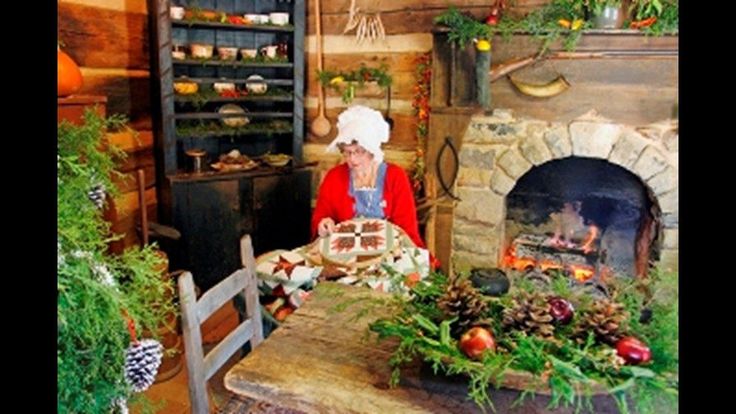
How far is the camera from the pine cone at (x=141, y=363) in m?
1.08

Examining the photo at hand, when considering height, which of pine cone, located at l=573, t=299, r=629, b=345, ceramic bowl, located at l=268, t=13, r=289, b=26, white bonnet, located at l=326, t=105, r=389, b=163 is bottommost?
pine cone, located at l=573, t=299, r=629, b=345

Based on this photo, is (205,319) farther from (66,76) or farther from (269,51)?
(269,51)

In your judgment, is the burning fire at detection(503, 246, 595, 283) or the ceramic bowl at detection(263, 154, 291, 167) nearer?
the burning fire at detection(503, 246, 595, 283)

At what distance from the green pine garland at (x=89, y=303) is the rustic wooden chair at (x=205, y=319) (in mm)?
407

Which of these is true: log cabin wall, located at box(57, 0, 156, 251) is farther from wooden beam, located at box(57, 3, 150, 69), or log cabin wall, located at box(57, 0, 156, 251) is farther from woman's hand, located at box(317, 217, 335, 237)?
A: woman's hand, located at box(317, 217, 335, 237)

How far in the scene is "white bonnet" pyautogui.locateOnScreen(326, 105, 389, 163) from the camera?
2.87 meters

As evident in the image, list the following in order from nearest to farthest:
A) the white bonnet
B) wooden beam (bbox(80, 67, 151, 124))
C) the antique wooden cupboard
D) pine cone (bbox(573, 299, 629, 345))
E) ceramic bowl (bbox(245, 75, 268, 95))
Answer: pine cone (bbox(573, 299, 629, 345)), the white bonnet, wooden beam (bbox(80, 67, 151, 124)), the antique wooden cupboard, ceramic bowl (bbox(245, 75, 268, 95))

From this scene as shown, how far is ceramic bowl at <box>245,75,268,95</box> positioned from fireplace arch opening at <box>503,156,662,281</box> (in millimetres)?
1720

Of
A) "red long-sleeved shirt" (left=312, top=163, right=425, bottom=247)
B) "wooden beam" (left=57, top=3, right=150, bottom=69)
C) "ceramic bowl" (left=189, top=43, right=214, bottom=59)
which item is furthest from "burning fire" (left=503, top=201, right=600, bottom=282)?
"wooden beam" (left=57, top=3, right=150, bottom=69)

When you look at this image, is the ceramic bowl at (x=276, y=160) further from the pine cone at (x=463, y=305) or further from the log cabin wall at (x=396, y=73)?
the pine cone at (x=463, y=305)

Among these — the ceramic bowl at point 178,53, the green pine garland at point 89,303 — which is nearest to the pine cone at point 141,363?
the green pine garland at point 89,303

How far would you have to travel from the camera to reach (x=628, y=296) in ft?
4.92
